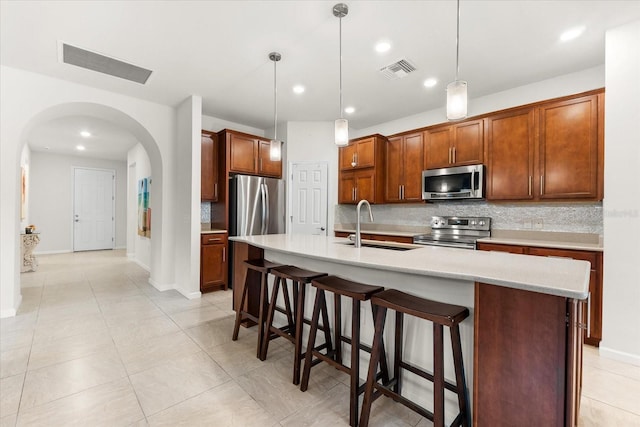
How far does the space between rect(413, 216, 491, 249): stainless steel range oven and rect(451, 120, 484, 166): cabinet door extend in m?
0.78

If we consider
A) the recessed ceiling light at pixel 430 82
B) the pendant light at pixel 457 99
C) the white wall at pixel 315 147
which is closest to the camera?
the pendant light at pixel 457 99

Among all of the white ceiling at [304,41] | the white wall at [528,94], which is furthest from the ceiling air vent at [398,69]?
the white wall at [528,94]

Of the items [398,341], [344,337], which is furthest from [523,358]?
[344,337]

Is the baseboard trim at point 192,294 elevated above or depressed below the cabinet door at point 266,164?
below

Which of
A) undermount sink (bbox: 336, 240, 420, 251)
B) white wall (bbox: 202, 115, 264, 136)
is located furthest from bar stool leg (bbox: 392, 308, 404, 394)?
white wall (bbox: 202, 115, 264, 136)

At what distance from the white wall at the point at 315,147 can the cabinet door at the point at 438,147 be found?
1563 millimetres

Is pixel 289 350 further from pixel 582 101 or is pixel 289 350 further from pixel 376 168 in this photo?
pixel 582 101

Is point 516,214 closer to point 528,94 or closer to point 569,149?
point 569,149

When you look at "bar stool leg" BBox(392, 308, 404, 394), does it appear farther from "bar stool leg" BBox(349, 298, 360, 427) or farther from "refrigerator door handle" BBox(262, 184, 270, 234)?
"refrigerator door handle" BBox(262, 184, 270, 234)

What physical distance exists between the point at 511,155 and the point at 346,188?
2.39 m

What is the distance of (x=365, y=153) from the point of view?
15.4 feet

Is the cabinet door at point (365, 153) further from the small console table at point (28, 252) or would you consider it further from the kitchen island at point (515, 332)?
the small console table at point (28, 252)

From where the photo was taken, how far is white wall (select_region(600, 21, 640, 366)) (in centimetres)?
231

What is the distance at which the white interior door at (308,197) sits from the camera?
16.6ft
